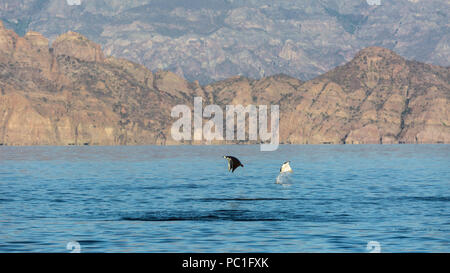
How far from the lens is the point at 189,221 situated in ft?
162

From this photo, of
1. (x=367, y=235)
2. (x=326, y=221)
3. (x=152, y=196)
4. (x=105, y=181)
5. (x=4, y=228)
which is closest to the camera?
(x=367, y=235)

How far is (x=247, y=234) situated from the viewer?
4253cm

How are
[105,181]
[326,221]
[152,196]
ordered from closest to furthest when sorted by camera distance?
1. [326,221]
2. [152,196]
3. [105,181]
